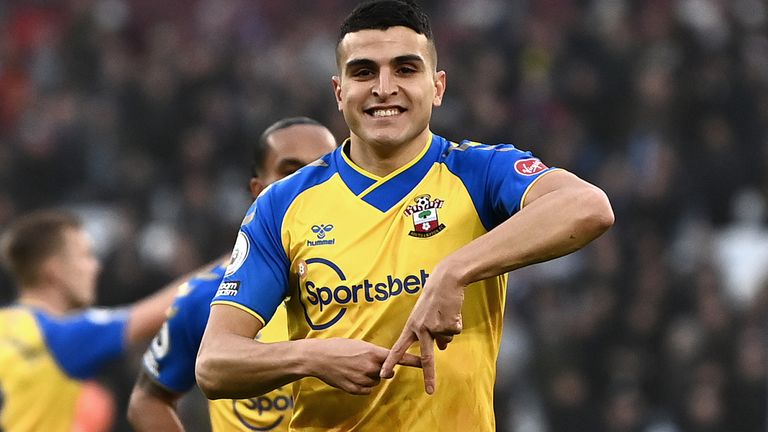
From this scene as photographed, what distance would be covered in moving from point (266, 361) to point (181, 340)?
143 centimetres

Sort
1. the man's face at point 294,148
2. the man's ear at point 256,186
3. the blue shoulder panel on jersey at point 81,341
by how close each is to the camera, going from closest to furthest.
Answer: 1. the man's face at point 294,148
2. the man's ear at point 256,186
3. the blue shoulder panel on jersey at point 81,341

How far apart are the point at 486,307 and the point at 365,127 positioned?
598 millimetres

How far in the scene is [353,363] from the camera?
3379 mm

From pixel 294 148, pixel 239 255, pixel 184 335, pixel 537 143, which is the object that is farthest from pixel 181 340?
pixel 537 143

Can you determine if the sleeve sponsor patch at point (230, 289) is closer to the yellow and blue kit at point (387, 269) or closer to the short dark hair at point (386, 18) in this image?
the yellow and blue kit at point (387, 269)

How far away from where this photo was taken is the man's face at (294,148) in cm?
498

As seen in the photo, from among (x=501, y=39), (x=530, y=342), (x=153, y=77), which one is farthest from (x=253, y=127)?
(x=530, y=342)

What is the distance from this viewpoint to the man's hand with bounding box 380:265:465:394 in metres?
3.35

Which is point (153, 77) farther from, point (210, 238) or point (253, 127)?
point (210, 238)

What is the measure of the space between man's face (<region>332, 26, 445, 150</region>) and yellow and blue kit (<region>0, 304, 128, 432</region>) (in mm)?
3411

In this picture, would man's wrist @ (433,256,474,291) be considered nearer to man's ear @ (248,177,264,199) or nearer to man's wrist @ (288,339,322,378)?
man's wrist @ (288,339,322,378)

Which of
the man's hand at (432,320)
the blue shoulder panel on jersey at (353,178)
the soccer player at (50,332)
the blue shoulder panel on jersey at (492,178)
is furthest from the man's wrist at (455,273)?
the soccer player at (50,332)

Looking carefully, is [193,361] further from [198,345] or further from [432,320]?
[432,320]

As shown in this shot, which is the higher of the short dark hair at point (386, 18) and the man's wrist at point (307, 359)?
the short dark hair at point (386, 18)
